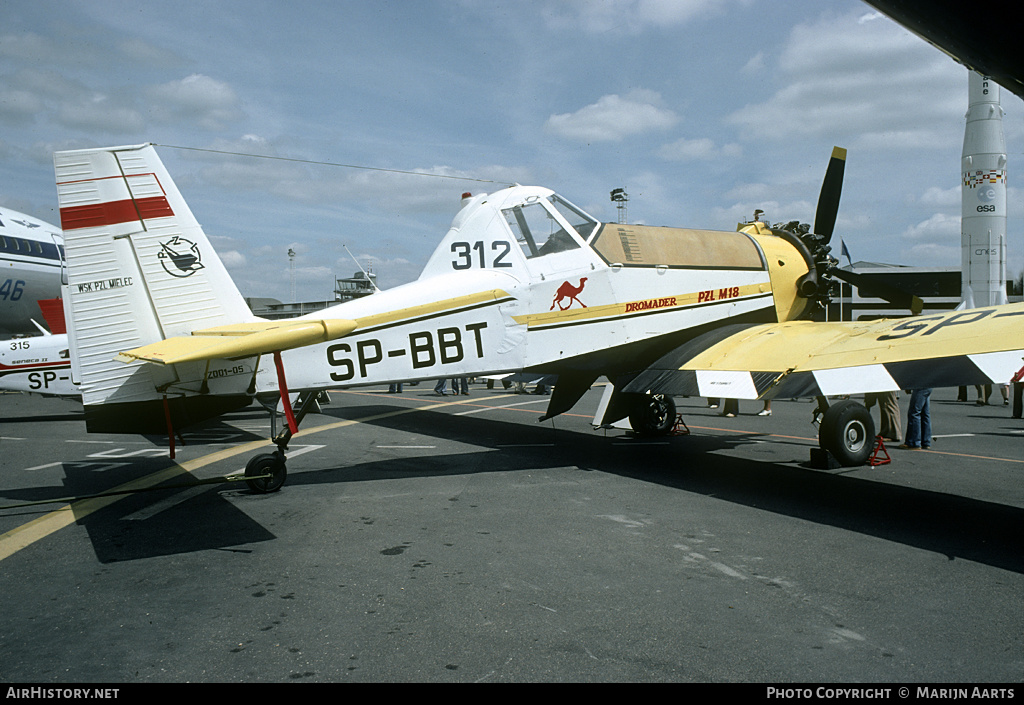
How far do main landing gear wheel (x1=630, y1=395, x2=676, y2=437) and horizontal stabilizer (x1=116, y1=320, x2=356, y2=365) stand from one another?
6.97 meters

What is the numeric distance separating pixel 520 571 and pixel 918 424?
8.94 metres

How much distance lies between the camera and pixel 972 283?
4294 cm

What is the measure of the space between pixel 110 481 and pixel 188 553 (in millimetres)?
3983

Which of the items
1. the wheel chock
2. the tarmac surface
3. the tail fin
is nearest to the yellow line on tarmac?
the tarmac surface

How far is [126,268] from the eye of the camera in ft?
21.9

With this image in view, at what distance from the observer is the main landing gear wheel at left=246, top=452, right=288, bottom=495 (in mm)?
7434

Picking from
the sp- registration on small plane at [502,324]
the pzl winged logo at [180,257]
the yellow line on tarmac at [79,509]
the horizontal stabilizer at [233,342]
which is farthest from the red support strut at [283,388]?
the yellow line on tarmac at [79,509]

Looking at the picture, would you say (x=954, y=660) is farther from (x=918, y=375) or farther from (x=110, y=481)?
(x=110, y=481)

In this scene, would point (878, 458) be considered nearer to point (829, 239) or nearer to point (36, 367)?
point (829, 239)

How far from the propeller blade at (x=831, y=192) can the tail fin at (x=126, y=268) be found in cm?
1064

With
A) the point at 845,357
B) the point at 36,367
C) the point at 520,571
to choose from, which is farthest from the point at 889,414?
the point at 36,367

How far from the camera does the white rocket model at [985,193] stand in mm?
41500

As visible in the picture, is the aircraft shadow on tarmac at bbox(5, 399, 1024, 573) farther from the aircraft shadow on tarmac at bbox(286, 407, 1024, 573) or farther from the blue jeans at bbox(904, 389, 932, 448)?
the blue jeans at bbox(904, 389, 932, 448)

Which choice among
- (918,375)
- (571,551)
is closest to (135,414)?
(571,551)
